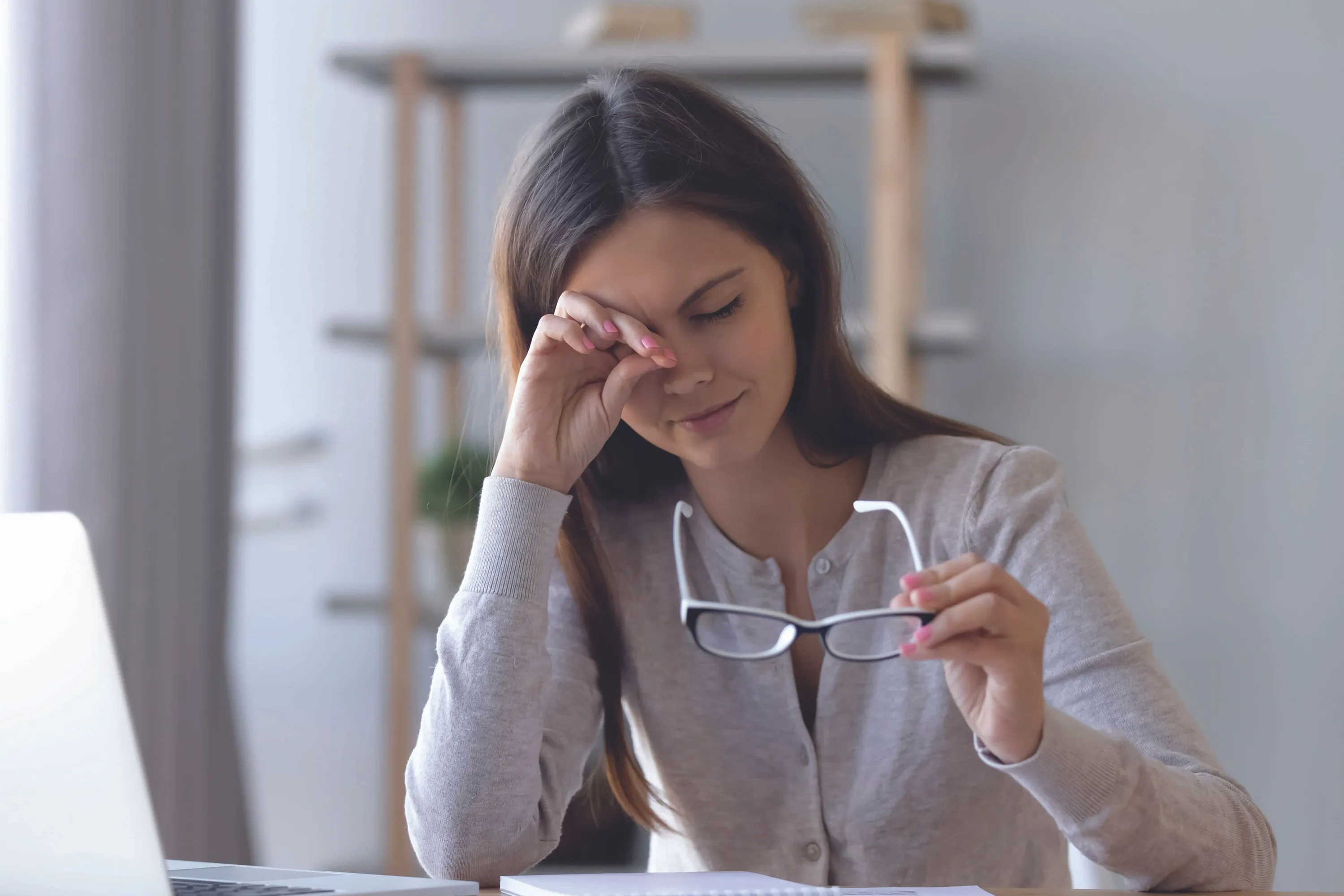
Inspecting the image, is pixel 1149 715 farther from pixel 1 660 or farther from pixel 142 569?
pixel 142 569

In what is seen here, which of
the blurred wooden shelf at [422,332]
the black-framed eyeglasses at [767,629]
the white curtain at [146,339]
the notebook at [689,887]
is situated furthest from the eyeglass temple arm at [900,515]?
the blurred wooden shelf at [422,332]

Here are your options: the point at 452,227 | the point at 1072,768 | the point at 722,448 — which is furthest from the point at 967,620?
the point at 452,227

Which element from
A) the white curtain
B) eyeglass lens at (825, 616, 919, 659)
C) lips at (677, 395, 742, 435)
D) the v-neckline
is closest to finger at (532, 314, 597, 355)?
lips at (677, 395, 742, 435)

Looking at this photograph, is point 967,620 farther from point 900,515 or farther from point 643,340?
point 643,340

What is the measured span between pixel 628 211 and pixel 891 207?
3.95 ft

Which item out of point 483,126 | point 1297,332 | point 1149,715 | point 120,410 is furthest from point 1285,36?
point 120,410

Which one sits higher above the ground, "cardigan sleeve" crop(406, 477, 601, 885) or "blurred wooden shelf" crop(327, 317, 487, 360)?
"blurred wooden shelf" crop(327, 317, 487, 360)

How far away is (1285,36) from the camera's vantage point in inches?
91.7

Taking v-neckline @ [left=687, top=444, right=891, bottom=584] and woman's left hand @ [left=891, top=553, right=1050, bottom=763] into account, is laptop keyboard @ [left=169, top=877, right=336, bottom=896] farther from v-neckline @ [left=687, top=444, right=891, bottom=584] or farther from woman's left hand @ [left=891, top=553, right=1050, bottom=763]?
v-neckline @ [left=687, top=444, right=891, bottom=584]

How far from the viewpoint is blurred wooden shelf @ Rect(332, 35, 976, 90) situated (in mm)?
2211

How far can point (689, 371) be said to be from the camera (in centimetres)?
109

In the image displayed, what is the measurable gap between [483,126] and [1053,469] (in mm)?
1694

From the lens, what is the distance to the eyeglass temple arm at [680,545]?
1113mm

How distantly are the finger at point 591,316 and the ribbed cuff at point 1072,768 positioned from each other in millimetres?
451
